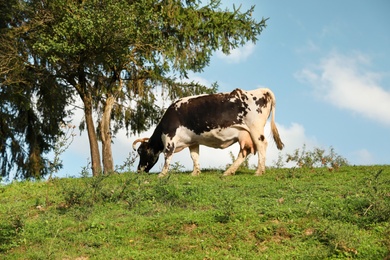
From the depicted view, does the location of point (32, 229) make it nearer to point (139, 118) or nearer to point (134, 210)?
point (134, 210)

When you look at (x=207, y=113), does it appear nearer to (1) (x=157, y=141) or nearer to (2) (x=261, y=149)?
(2) (x=261, y=149)

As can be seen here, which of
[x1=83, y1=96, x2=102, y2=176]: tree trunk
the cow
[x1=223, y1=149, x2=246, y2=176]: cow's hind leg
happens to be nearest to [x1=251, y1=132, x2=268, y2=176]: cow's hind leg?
the cow

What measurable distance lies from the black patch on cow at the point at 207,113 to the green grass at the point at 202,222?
12.2ft

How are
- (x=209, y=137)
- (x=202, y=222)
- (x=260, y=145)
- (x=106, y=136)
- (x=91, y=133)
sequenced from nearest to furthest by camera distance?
(x=202, y=222) < (x=260, y=145) < (x=209, y=137) < (x=106, y=136) < (x=91, y=133)

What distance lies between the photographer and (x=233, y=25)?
85.9ft

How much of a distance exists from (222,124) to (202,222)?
7272mm

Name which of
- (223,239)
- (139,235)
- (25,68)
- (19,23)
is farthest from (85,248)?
(19,23)

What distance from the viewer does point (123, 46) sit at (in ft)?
76.2

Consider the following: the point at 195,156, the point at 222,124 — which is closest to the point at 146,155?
the point at 195,156

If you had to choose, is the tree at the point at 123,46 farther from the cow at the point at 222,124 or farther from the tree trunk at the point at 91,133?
the cow at the point at 222,124

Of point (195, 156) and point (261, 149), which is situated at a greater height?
point (195, 156)

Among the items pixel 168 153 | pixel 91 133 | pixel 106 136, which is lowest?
pixel 168 153

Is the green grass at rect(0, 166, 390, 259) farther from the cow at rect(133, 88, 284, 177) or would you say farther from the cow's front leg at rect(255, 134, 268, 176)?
the cow at rect(133, 88, 284, 177)

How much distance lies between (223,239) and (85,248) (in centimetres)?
240
